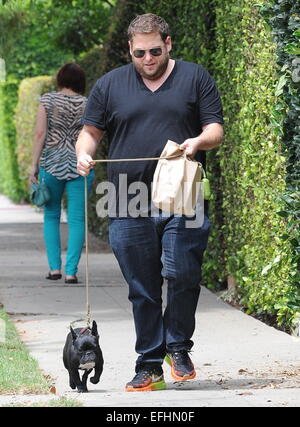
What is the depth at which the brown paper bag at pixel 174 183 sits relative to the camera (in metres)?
5.59

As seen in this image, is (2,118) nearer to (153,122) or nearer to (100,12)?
(100,12)

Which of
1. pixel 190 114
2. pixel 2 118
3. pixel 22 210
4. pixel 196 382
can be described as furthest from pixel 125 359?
pixel 2 118

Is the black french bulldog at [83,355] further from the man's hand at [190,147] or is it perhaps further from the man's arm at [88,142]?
the man's hand at [190,147]

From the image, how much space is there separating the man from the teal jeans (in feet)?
13.9

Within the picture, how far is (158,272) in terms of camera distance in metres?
5.91

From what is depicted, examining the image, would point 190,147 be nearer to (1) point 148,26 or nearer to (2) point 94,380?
(1) point 148,26

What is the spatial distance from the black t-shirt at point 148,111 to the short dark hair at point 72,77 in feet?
14.1

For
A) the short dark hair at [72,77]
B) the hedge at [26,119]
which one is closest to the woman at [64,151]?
the short dark hair at [72,77]

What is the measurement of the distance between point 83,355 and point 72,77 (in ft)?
16.4

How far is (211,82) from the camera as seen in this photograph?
5832mm

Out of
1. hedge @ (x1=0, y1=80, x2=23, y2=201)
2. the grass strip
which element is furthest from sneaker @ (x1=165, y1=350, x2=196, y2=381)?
hedge @ (x1=0, y1=80, x2=23, y2=201)

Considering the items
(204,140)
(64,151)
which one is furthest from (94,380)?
(64,151)

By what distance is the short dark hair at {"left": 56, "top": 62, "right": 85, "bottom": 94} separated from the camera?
10133 mm

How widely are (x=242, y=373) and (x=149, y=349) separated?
29.9 inches
